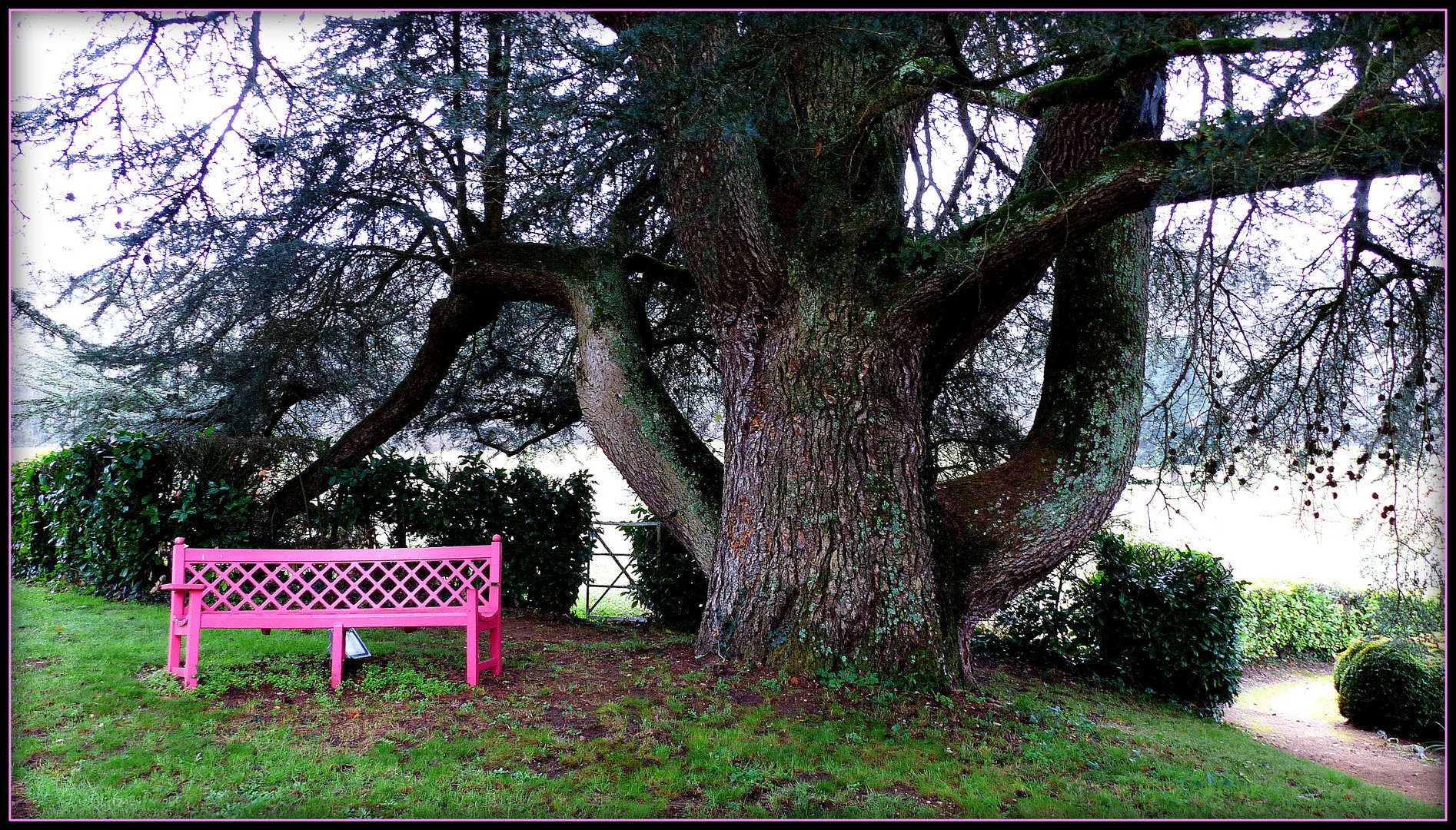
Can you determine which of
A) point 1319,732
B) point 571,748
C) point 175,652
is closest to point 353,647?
point 175,652

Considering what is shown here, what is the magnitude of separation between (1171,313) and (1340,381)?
6.15 ft

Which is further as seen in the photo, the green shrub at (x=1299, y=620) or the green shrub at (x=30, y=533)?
the green shrub at (x=1299, y=620)

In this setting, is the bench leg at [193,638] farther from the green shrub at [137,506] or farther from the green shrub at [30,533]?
the green shrub at [30,533]

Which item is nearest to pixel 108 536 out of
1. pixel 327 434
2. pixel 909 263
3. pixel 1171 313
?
pixel 327 434

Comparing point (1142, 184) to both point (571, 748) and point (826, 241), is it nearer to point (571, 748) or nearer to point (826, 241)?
point (826, 241)

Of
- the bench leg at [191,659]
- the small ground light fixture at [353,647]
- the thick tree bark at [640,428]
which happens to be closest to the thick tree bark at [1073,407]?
the thick tree bark at [640,428]

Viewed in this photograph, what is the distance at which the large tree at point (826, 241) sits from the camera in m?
4.25

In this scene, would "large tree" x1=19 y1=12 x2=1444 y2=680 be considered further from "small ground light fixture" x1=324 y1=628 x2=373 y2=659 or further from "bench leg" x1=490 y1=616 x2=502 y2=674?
"small ground light fixture" x1=324 y1=628 x2=373 y2=659

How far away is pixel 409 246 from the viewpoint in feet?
26.3

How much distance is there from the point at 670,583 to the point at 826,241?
419cm

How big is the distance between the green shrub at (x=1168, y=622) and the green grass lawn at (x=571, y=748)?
1.67 m

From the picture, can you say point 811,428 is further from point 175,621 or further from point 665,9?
point 175,621

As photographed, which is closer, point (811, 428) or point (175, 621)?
point (175, 621)

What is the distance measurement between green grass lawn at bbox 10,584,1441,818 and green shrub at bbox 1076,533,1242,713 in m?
1.67
